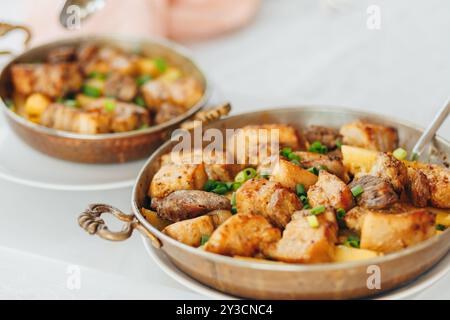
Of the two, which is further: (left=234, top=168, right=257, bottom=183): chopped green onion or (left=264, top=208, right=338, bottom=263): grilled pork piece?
(left=234, top=168, right=257, bottom=183): chopped green onion

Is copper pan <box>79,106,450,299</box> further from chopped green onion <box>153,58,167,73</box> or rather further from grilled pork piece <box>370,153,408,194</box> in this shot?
chopped green onion <box>153,58,167,73</box>

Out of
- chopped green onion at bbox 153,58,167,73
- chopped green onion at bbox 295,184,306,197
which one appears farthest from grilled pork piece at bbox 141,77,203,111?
chopped green onion at bbox 295,184,306,197

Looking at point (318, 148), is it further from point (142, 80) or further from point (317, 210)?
point (142, 80)

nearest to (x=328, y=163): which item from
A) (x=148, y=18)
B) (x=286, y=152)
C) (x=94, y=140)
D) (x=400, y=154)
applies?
(x=286, y=152)

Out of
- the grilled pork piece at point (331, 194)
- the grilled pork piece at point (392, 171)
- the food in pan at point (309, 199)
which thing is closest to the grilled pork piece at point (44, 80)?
the food in pan at point (309, 199)

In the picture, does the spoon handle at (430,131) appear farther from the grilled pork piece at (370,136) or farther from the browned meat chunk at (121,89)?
the browned meat chunk at (121,89)
